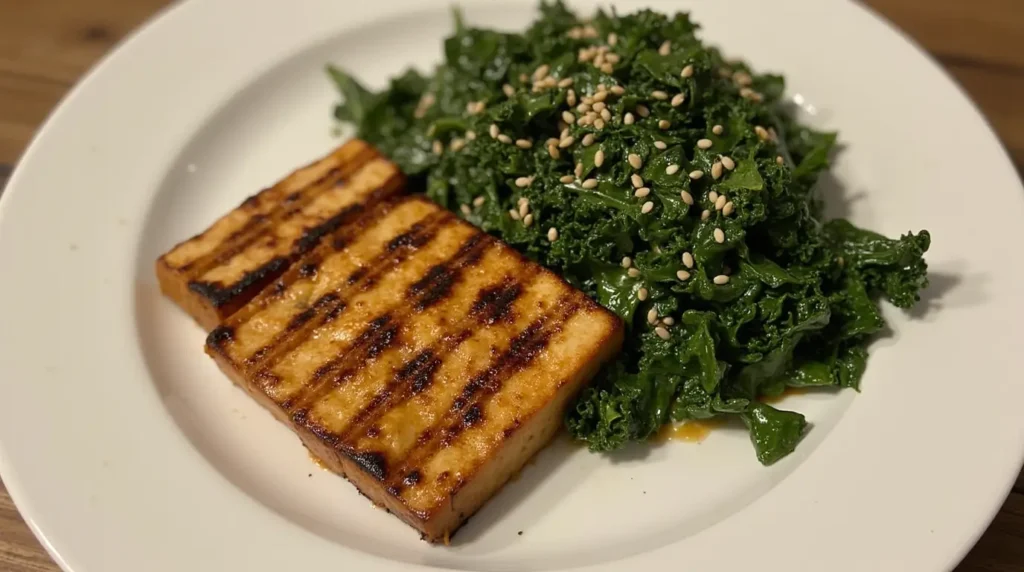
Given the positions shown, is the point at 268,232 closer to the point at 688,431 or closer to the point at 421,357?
the point at 421,357

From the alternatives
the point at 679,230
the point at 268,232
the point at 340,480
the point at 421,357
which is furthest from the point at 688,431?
the point at 268,232

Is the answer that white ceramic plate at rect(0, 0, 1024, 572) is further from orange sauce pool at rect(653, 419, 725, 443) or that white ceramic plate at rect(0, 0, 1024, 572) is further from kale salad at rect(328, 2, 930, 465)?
kale salad at rect(328, 2, 930, 465)

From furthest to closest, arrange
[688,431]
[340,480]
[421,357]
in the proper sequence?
[688,431]
[340,480]
[421,357]

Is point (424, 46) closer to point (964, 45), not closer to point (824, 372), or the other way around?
point (824, 372)

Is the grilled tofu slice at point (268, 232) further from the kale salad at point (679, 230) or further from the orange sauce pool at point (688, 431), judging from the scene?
the orange sauce pool at point (688, 431)

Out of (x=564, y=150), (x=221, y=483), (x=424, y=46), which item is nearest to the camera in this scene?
(x=221, y=483)

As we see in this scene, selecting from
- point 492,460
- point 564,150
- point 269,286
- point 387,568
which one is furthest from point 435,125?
point 387,568
